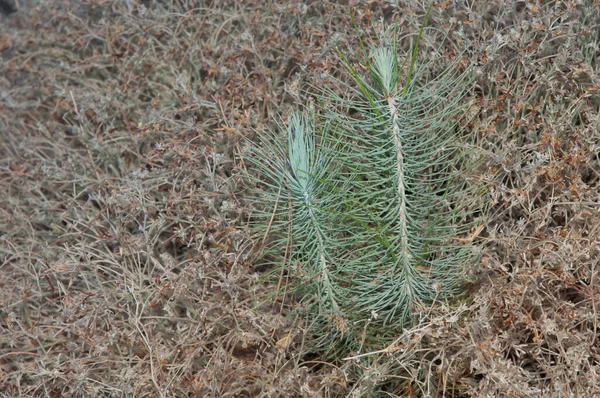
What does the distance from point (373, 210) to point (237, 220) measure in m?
0.41

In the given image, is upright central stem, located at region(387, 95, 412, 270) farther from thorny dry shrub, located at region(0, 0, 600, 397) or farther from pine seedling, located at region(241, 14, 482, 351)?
thorny dry shrub, located at region(0, 0, 600, 397)

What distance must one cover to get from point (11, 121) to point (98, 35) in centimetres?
47

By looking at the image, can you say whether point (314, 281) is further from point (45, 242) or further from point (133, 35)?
point (133, 35)

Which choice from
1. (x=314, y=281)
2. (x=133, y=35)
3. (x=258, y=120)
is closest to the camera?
(x=314, y=281)

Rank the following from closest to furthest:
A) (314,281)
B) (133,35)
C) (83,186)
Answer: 1. (314,281)
2. (83,186)
3. (133,35)

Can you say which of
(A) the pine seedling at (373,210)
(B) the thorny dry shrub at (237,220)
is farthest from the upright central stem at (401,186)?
(B) the thorny dry shrub at (237,220)

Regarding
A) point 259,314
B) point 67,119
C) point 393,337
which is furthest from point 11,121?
point 393,337

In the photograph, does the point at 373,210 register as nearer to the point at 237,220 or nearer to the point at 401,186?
the point at 401,186

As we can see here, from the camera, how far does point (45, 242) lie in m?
2.12

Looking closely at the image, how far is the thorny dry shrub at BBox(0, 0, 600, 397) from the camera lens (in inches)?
68.4

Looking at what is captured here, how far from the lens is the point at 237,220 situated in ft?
6.37

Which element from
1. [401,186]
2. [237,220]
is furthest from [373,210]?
[237,220]

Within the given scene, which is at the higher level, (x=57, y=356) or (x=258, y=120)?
(x=258, y=120)

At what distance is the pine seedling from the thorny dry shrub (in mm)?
86
